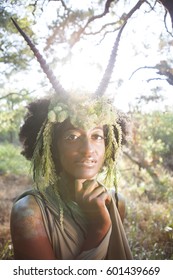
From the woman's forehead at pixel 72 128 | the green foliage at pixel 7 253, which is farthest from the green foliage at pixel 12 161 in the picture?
the woman's forehead at pixel 72 128

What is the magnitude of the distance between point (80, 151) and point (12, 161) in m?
1.94

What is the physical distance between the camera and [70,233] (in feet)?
5.02

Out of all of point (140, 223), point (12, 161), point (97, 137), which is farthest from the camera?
point (12, 161)

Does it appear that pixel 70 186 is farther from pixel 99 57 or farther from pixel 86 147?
pixel 99 57

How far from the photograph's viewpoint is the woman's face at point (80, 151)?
5.30 feet

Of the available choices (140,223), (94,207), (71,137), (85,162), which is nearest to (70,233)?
(94,207)

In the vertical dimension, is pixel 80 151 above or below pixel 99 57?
below

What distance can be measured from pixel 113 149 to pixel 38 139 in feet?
1.20

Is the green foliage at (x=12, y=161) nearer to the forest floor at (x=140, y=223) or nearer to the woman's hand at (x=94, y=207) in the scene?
the forest floor at (x=140, y=223)

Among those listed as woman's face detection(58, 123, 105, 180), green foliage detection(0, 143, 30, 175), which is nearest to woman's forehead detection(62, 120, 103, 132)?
woman's face detection(58, 123, 105, 180)
